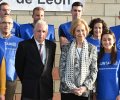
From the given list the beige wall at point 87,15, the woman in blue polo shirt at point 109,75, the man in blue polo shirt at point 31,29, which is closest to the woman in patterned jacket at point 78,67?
the woman in blue polo shirt at point 109,75

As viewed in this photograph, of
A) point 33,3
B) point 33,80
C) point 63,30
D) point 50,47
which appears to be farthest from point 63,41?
point 33,3

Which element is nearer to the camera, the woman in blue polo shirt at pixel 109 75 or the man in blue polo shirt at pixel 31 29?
the woman in blue polo shirt at pixel 109 75

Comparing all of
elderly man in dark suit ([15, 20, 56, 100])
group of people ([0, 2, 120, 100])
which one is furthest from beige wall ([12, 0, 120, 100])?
elderly man in dark suit ([15, 20, 56, 100])

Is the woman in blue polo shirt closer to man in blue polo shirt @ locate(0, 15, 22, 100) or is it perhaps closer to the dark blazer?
the dark blazer

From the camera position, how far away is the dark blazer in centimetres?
395

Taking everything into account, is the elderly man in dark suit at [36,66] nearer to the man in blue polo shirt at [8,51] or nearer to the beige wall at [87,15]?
the man in blue polo shirt at [8,51]

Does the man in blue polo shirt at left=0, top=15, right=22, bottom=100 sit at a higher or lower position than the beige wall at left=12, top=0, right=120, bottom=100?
lower

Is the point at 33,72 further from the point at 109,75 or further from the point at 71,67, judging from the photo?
the point at 109,75

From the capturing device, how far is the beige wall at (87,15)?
5969 millimetres

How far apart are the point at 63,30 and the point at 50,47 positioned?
35.7 inches

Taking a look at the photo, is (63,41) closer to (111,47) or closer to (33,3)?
(111,47)

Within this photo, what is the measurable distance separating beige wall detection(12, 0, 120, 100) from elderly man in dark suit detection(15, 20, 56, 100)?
1902mm

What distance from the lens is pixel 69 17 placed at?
20.0 ft

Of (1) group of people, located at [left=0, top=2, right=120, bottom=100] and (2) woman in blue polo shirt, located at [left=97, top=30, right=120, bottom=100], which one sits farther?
(2) woman in blue polo shirt, located at [left=97, top=30, right=120, bottom=100]
